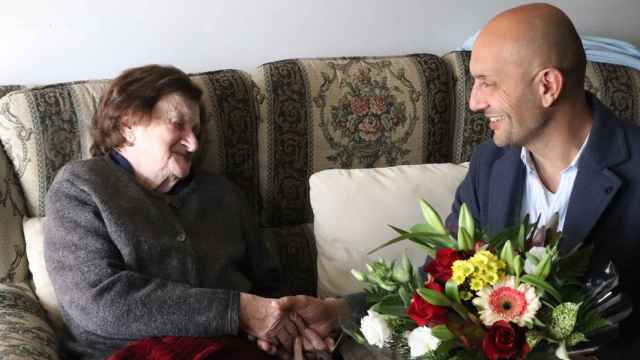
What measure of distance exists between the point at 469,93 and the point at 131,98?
99cm

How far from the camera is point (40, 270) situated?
1.82 meters

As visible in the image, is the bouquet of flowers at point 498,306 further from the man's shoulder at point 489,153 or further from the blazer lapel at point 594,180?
the man's shoulder at point 489,153

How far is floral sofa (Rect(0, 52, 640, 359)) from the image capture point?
1.84 m

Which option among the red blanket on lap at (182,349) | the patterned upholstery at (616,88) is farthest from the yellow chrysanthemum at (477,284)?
the patterned upholstery at (616,88)

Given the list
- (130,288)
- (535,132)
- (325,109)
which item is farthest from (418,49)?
(130,288)

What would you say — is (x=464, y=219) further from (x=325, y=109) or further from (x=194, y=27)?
(x=194, y=27)

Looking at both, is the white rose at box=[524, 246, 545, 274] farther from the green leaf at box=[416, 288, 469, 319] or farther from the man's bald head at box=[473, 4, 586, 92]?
the man's bald head at box=[473, 4, 586, 92]

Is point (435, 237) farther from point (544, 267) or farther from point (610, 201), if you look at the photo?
point (610, 201)

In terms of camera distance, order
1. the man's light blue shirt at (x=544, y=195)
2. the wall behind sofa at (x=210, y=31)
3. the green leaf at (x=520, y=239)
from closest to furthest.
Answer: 1. the green leaf at (x=520, y=239)
2. the man's light blue shirt at (x=544, y=195)
3. the wall behind sofa at (x=210, y=31)

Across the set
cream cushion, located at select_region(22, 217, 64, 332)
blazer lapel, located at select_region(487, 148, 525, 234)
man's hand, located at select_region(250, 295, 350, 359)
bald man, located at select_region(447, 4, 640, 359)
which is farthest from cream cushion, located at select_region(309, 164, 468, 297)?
cream cushion, located at select_region(22, 217, 64, 332)

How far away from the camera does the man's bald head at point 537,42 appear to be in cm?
151

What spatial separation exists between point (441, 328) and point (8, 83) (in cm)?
151

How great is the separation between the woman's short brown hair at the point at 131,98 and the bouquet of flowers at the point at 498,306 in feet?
2.80

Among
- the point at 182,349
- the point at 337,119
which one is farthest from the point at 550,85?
the point at 182,349
